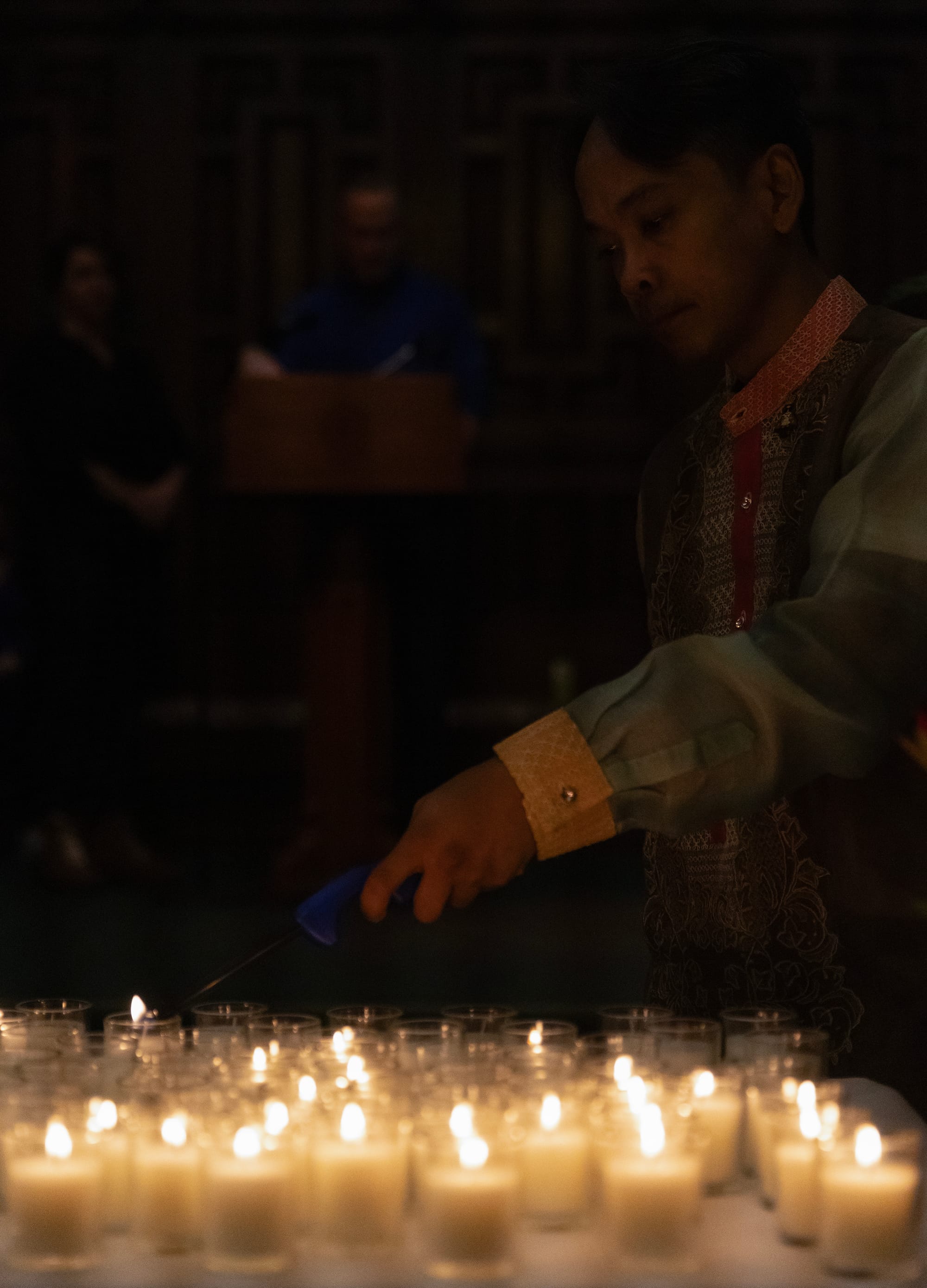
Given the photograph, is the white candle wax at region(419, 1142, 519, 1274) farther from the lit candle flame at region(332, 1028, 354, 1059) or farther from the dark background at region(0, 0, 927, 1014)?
the dark background at region(0, 0, 927, 1014)

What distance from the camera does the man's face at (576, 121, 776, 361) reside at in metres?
2.17

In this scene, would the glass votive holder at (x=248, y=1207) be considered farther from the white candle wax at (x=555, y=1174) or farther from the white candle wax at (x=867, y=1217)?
the white candle wax at (x=867, y=1217)

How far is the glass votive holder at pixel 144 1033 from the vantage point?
1.90 metres

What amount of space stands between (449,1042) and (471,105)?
639 cm

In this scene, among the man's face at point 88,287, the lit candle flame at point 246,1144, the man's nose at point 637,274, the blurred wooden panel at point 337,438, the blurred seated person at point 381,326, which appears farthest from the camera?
the blurred seated person at point 381,326

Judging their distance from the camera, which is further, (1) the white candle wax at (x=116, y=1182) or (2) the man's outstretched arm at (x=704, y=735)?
(2) the man's outstretched arm at (x=704, y=735)

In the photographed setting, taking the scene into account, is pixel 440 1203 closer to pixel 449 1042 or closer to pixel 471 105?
pixel 449 1042

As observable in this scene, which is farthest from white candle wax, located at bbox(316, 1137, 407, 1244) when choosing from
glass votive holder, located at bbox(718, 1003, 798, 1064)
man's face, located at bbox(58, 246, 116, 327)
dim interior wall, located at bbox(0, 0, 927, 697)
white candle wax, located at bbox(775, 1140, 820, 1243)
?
dim interior wall, located at bbox(0, 0, 927, 697)

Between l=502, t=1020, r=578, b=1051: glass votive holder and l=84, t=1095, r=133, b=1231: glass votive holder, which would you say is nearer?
l=84, t=1095, r=133, b=1231: glass votive holder

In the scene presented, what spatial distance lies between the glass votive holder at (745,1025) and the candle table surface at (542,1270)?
389 mm

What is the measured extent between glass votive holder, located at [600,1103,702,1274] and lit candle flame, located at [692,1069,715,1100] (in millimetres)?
160

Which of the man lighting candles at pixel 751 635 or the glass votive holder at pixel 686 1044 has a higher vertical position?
the man lighting candles at pixel 751 635

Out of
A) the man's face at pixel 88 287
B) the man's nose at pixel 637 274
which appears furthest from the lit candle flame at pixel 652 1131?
the man's face at pixel 88 287

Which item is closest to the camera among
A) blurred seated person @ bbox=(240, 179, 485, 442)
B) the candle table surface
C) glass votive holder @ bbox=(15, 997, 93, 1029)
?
the candle table surface
